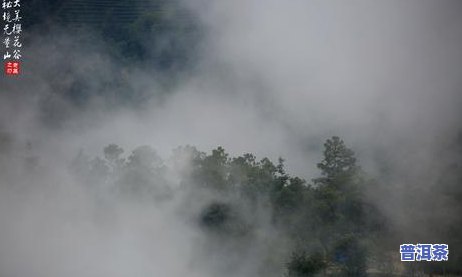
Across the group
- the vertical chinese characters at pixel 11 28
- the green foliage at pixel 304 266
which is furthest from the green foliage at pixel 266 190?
the vertical chinese characters at pixel 11 28

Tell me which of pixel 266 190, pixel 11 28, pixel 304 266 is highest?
pixel 11 28

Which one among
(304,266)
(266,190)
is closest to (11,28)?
(266,190)

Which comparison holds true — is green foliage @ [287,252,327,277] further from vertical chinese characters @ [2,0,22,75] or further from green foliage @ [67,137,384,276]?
vertical chinese characters @ [2,0,22,75]

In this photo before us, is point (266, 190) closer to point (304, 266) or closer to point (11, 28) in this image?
point (304, 266)

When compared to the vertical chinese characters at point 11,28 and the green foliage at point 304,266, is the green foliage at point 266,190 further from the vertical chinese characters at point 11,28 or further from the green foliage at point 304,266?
the vertical chinese characters at point 11,28

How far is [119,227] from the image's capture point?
47.2 ft

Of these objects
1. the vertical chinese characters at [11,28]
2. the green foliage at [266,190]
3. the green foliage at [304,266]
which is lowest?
the green foliage at [304,266]

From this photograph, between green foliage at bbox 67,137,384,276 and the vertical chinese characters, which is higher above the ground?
the vertical chinese characters

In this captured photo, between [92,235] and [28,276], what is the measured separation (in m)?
1.77

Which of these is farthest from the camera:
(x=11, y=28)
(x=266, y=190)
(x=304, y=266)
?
(x=266, y=190)

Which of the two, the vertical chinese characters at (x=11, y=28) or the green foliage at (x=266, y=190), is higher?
the vertical chinese characters at (x=11, y=28)

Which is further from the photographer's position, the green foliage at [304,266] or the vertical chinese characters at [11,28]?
the vertical chinese characters at [11,28]

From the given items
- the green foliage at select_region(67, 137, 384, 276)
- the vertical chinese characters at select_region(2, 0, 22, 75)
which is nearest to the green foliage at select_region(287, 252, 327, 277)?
the green foliage at select_region(67, 137, 384, 276)

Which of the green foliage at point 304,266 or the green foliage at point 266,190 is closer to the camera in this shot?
the green foliage at point 304,266
